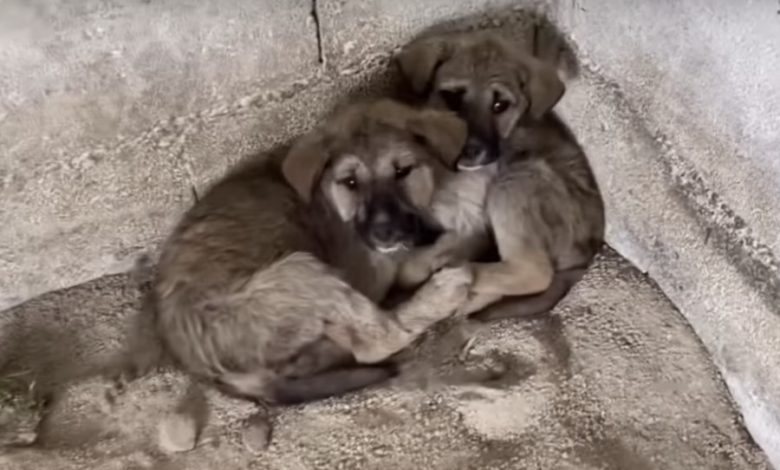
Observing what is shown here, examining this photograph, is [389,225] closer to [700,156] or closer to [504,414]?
[504,414]

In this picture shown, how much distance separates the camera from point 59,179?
3.09 meters

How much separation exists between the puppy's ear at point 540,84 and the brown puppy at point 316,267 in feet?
0.72

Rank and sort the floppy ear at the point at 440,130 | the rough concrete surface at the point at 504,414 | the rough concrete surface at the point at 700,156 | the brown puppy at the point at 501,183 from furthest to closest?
the brown puppy at the point at 501,183 < the floppy ear at the point at 440,130 < the rough concrete surface at the point at 504,414 < the rough concrete surface at the point at 700,156

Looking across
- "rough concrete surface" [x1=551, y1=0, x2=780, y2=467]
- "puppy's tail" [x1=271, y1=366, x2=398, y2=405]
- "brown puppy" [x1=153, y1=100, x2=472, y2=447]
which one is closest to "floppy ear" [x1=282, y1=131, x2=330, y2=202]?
"brown puppy" [x1=153, y1=100, x2=472, y2=447]

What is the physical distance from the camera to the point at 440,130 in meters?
3.08

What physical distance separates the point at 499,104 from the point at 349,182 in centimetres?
43

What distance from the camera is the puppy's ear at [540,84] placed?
318 centimetres

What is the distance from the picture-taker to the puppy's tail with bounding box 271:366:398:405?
119 inches

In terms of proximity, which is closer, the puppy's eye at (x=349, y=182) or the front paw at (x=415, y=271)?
the puppy's eye at (x=349, y=182)

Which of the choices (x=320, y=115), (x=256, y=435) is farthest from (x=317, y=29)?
(x=256, y=435)

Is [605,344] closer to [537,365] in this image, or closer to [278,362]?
[537,365]

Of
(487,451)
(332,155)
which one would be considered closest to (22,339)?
(332,155)

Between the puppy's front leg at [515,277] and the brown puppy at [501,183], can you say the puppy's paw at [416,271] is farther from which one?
the puppy's front leg at [515,277]

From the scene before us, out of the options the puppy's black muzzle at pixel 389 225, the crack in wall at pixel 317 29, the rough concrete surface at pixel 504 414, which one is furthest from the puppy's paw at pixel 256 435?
the crack in wall at pixel 317 29
